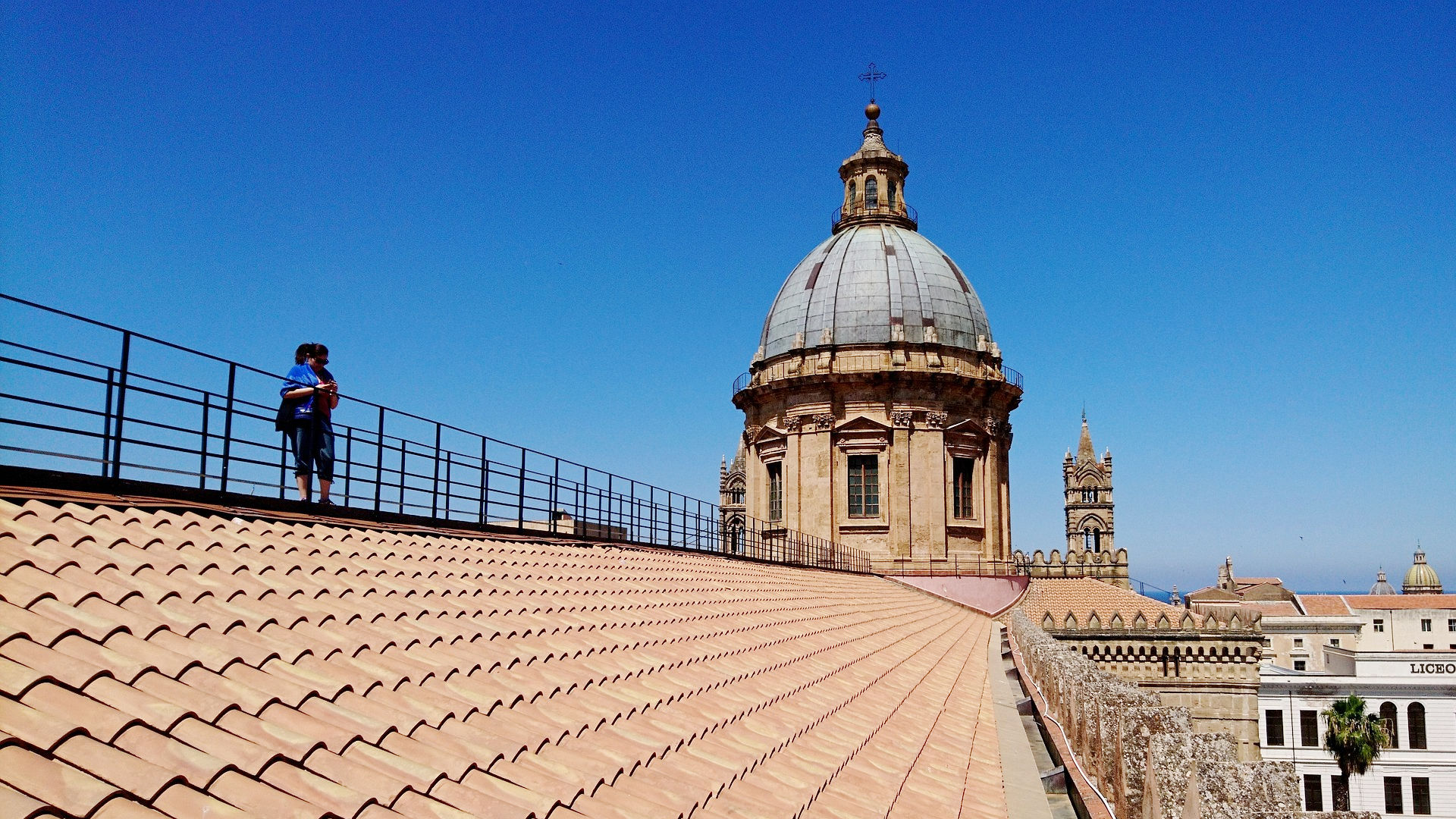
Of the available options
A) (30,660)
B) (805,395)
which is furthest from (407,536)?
(805,395)

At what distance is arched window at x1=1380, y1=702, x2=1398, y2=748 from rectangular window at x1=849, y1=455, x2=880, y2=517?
33.2m

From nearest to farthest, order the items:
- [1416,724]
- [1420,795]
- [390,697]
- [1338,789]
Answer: [390,697] → [1420,795] → [1416,724] → [1338,789]

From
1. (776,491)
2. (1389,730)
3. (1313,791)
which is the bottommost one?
(1313,791)

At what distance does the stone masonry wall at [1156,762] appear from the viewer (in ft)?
13.8

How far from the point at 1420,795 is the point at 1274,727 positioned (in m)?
7.21

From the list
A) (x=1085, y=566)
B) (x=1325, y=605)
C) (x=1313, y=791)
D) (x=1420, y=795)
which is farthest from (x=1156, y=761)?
(x=1325, y=605)

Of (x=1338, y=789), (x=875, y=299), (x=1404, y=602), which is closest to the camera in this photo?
(x=875, y=299)

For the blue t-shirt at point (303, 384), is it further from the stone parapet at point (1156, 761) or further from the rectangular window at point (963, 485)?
the rectangular window at point (963, 485)

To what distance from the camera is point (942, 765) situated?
6.63 meters

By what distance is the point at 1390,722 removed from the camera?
2074 inches

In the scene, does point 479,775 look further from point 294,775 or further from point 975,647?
point 975,647

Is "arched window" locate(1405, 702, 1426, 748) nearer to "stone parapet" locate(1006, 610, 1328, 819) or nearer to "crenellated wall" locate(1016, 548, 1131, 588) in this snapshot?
"crenellated wall" locate(1016, 548, 1131, 588)

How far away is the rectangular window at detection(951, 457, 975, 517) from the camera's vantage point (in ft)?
126

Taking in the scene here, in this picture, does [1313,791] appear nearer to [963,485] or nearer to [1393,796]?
[1393,796]
